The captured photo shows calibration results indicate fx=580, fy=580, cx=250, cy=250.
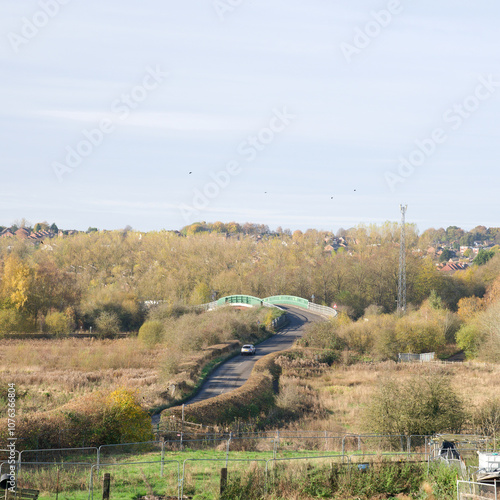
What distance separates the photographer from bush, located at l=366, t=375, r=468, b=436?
22594 mm

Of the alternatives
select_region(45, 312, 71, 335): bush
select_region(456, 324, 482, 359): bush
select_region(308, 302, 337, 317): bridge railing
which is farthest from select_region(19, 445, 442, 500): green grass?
select_region(308, 302, 337, 317): bridge railing

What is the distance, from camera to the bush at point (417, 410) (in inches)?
890

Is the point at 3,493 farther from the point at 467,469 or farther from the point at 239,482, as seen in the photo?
the point at 467,469

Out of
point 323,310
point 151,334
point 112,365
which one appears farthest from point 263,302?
point 112,365

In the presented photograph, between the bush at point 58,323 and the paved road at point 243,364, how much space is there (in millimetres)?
22486

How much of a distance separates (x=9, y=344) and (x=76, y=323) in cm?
1338

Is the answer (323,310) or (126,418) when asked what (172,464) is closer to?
(126,418)

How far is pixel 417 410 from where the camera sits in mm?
22594

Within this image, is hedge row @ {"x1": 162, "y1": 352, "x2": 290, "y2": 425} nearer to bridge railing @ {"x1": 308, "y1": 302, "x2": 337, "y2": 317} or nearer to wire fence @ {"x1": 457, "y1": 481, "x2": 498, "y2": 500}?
wire fence @ {"x1": 457, "y1": 481, "x2": 498, "y2": 500}

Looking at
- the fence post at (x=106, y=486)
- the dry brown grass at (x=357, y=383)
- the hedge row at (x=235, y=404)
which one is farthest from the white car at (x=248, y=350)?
the fence post at (x=106, y=486)

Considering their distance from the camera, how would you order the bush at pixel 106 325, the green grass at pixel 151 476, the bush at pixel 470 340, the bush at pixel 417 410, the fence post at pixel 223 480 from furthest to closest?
1. the bush at pixel 106 325
2. the bush at pixel 470 340
3. the bush at pixel 417 410
4. the green grass at pixel 151 476
5. the fence post at pixel 223 480

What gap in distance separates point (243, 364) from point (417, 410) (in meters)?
24.1

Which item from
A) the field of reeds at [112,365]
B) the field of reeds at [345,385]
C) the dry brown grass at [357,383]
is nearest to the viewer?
the field of reeds at [112,365]

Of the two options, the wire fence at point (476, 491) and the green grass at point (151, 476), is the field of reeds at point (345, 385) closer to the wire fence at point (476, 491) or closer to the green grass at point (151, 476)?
the green grass at point (151, 476)
